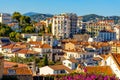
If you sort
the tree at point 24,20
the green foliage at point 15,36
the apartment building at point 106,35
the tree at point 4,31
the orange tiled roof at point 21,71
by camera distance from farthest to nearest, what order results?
the apartment building at point 106,35 < the tree at point 24,20 < the green foliage at point 15,36 < the tree at point 4,31 < the orange tiled roof at point 21,71

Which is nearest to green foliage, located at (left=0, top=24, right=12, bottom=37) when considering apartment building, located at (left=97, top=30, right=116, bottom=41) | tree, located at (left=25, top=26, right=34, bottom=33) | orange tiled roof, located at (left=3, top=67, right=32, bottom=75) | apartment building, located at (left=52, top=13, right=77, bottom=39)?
tree, located at (left=25, top=26, right=34, bottom=33)

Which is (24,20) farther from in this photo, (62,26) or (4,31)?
(62,26)

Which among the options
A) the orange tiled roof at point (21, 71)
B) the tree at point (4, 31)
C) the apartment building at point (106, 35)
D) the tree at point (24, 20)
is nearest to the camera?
the orange tiled roof at point (21, 71)

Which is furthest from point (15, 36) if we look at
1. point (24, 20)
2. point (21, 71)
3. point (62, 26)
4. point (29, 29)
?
point (21, 71)

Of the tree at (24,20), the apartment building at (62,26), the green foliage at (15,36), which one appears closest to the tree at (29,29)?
the tree at (24,20)

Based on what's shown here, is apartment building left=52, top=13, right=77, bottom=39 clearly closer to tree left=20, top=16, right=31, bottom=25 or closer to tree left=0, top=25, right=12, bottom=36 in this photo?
tree left=20, top=16, right=31, bottom=25

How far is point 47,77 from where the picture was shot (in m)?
25.8

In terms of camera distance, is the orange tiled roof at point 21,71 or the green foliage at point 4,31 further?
the green foliage at point 4,31

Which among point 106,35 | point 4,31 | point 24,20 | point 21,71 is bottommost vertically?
point 106,35

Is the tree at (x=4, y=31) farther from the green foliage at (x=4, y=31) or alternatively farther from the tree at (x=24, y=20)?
the tree at (x=24, y=20)

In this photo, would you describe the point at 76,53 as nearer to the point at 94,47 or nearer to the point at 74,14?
the point at 94,47

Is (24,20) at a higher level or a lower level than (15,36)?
higher

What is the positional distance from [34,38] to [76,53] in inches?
579

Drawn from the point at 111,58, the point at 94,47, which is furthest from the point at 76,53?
the point at 111,58
